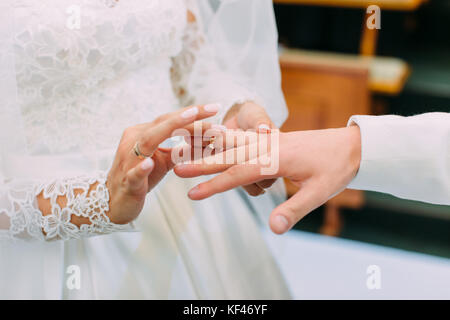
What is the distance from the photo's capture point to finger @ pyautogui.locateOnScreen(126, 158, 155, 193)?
0.51m

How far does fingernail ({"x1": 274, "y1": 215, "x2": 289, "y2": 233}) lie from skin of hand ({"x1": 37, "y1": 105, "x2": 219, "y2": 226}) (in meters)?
0.16

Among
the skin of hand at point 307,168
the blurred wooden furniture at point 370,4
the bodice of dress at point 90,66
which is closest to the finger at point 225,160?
the skin of hand at point 307,168

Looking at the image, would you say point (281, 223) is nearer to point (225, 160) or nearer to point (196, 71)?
point (225, 160)

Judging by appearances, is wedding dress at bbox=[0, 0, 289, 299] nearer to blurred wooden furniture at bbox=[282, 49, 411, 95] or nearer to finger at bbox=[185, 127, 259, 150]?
finger at bbox=[185, 127, 259, 150]

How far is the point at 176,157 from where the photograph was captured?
0.62m

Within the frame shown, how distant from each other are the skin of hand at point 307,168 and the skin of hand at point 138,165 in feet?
0.17

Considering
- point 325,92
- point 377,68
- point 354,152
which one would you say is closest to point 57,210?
point 354,152

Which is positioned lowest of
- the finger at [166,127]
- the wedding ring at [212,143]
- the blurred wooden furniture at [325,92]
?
the blurred wooden furniture at [325,92]

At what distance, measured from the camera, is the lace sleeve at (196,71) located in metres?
0.89

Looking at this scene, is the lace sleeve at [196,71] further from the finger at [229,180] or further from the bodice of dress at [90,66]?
the finger at [229,180]

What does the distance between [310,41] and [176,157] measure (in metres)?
1.80

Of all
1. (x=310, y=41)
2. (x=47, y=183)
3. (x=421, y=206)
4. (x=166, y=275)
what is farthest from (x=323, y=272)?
(x=310, y=41)

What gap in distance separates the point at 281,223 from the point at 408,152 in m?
0.21
